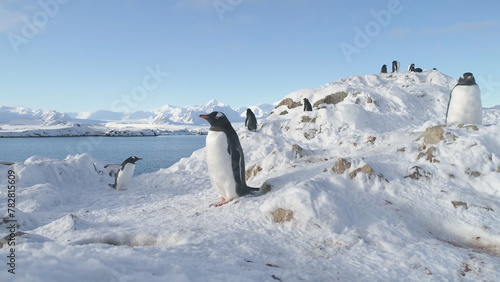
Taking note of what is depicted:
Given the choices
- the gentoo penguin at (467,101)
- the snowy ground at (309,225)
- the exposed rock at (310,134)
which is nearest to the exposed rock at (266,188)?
the snowy ground at (309,225)

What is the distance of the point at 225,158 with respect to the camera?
7.29 metres

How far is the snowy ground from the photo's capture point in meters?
3.22

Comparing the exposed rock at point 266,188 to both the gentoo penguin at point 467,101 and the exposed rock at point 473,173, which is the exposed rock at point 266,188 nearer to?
the exposed rock at point 473,173

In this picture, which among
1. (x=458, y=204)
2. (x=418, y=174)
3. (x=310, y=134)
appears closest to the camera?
(x=458, y=204)

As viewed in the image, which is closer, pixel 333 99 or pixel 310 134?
pixel 310 134

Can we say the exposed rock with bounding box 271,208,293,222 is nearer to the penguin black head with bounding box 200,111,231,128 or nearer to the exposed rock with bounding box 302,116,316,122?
the penguin black head with bounding box 200,111,231,128

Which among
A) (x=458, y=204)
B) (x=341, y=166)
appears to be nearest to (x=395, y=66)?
(x=341, y=166)

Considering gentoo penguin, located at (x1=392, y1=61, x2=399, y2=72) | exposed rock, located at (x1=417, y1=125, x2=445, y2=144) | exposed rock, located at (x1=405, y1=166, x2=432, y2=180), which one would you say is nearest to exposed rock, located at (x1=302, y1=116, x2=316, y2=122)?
exposed rock, located at (x1=417, y1=125, x2=445, y2=144)

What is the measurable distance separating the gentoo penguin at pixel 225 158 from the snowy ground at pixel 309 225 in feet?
1.39

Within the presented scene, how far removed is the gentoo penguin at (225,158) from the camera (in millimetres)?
7250

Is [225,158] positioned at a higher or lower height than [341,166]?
higher

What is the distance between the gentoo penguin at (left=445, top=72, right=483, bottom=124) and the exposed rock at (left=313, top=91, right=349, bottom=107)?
706 inches

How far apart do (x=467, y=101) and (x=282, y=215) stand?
7.86 meters

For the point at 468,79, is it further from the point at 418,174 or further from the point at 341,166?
the point at 341,166
